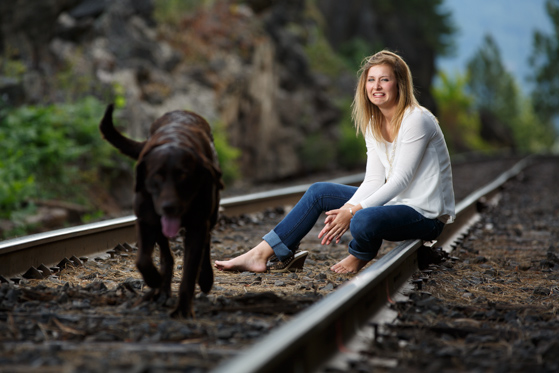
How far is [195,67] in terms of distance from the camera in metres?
16.8

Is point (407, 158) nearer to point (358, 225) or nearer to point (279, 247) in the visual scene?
point (358, 225)

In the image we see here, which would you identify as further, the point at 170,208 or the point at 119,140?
the point at 119,140

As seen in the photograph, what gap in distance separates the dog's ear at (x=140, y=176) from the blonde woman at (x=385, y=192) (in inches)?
61.1

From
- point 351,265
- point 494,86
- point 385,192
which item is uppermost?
point 494,86

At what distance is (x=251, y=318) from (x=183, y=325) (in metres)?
0.36

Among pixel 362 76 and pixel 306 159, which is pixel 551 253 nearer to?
pixel 362 76

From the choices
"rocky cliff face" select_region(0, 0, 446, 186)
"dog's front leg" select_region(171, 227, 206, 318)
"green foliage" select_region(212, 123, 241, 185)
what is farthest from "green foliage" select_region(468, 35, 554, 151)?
"dog's front leg" select_region(171, 227, 206, 318)

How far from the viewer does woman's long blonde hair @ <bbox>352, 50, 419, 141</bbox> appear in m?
4.36

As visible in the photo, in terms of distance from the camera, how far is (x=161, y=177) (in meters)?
2.73

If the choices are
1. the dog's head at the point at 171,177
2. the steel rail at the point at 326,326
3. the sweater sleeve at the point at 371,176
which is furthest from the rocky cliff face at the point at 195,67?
the steel rail at the point at 326,326

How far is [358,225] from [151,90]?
11.3 meters

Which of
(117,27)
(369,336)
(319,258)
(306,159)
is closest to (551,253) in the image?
(319,258)

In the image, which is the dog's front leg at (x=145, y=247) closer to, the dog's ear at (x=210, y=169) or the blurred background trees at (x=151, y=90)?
the dog's ear at (x=210, y=169)

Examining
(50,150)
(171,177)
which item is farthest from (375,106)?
(50,150)
